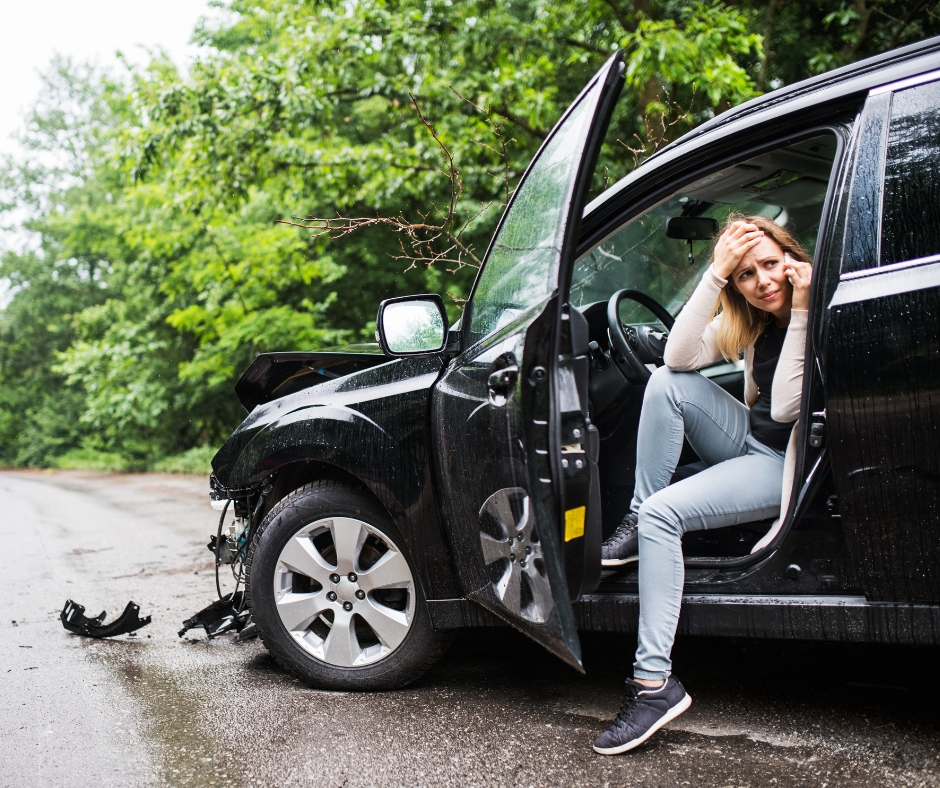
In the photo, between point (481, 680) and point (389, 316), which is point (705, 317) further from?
point (481, 680)

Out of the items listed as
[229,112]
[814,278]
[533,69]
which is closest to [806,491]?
[814,278]

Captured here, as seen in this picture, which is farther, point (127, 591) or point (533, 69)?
point (533, 69)

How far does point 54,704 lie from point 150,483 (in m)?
14.9

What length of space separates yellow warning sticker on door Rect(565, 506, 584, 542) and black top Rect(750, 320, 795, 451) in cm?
72

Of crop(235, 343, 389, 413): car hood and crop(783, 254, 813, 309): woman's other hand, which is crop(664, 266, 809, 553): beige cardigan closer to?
crop(783, 254, 813, 309): woman's other hand

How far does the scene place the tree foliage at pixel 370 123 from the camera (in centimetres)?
830

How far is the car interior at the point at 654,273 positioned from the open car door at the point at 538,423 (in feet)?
1.79

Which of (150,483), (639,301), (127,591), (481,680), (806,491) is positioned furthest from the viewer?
(150,483)

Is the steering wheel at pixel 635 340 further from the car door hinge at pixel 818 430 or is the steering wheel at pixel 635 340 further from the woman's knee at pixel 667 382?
the car door hinge at pixel 818 430

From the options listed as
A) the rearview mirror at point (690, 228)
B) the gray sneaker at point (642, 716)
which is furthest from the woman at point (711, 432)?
the rearview mirror at point (690, 228)

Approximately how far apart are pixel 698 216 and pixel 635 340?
0.53 metres

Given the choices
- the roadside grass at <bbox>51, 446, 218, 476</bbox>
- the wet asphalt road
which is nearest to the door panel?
the wet asphalt road

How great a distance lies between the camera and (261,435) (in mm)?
3312

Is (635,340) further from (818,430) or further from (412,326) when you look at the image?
(818,430)
